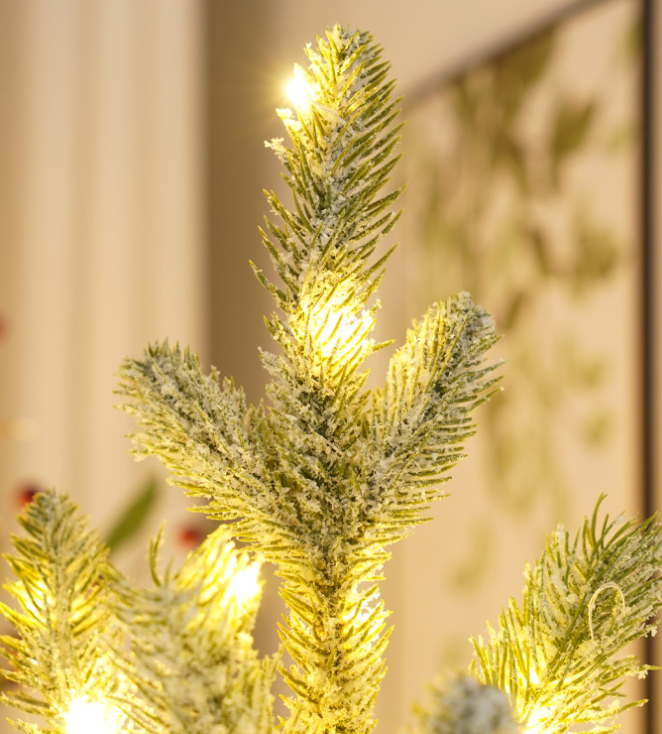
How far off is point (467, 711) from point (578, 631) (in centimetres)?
10

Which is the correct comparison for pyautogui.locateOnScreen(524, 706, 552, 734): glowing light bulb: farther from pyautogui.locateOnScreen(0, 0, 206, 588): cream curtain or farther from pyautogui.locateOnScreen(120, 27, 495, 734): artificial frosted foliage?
pyautogui.locateOnScreen(0, 0, 206, 588): cream curtain

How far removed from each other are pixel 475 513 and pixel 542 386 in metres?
0.24

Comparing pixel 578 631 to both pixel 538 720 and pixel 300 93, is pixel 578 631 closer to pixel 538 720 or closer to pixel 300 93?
pixel 538 720

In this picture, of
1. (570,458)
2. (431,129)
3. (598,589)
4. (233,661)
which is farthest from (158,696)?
(431,129)

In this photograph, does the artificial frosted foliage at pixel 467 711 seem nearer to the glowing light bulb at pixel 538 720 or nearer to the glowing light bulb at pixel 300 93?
the glowing light bulb at pixel 538 720

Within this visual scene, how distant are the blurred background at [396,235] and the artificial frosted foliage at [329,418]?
2.2 inches

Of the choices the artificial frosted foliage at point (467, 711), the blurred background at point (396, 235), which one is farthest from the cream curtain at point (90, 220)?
the artificial frosted foliage at point (467, 711)

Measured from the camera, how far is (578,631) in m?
0.27

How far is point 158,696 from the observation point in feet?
0.72

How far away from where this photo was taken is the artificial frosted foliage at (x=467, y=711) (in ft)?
0.60

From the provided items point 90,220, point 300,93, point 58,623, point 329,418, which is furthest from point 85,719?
point 90,220

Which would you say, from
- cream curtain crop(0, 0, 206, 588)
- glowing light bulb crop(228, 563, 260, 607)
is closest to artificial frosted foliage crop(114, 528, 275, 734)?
glowing light bulb crop(228, 563, 260, 607)

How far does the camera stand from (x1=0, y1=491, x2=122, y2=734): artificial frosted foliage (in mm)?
277

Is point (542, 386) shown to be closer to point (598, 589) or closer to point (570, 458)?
point (570, 458)
